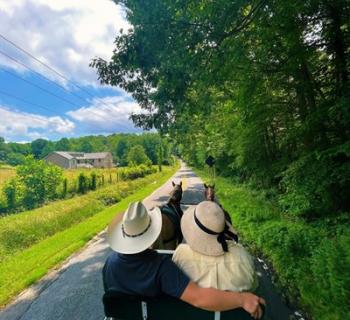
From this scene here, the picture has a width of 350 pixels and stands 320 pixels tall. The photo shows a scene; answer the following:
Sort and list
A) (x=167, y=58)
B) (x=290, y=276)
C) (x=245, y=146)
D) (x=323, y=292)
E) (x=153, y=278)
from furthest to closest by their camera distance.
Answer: (x=245, y=146) < (x=167, y=58) < (x=290, y=276) < (x=323, y=292) < (x=153, y=278)

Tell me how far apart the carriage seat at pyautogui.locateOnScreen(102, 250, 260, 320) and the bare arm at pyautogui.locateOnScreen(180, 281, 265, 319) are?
0.25 feet

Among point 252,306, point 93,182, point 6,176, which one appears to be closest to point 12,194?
point 93,182

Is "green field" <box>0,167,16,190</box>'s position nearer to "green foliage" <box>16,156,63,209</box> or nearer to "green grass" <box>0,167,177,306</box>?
"green foliage" <box>16,156,63,209</box>

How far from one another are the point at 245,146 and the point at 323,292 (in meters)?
13.6

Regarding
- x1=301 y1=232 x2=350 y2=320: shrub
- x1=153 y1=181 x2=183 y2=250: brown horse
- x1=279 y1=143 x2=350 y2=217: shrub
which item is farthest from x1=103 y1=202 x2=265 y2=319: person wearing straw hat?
x1=279 y1=143 x2=350 y2=217: shrub

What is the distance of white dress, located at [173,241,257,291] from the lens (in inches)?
96.8

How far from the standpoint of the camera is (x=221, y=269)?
249 cm

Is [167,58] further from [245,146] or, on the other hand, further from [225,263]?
[245,146]

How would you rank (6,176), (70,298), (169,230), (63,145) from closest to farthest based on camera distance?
(169,230)
(70,298)
(6,176)
(63,145)

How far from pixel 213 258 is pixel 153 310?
2.14ft

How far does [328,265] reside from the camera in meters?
3.81

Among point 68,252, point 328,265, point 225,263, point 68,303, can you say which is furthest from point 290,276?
point 68,252

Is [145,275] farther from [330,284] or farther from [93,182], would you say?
[93,182]

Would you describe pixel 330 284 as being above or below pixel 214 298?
below
